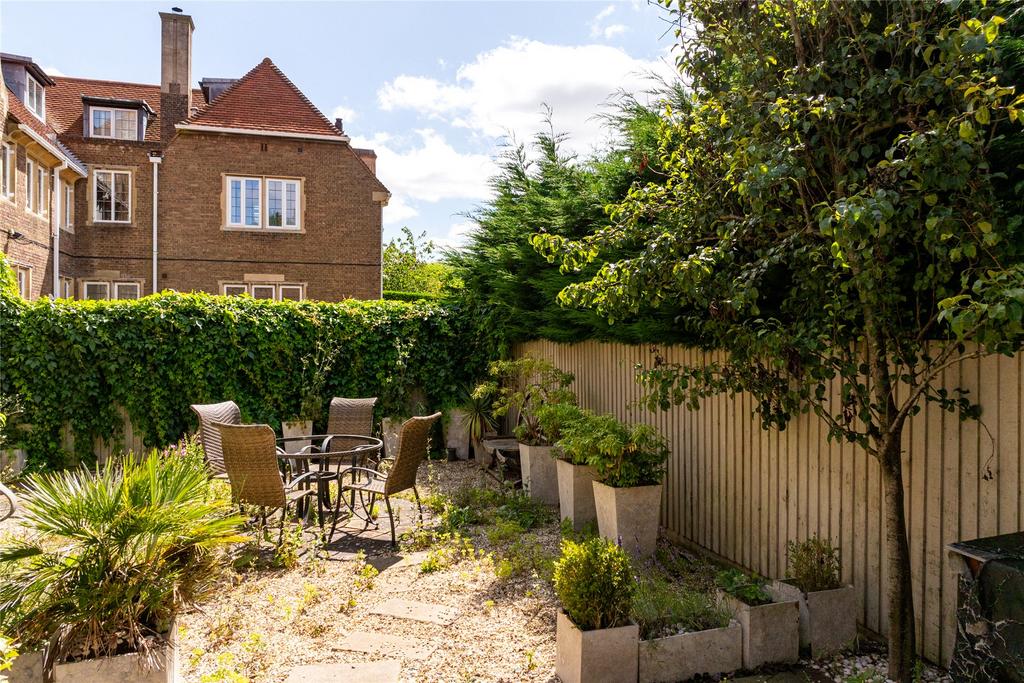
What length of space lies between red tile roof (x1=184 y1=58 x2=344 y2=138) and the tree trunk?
16.6 meters

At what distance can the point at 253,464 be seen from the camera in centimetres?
529

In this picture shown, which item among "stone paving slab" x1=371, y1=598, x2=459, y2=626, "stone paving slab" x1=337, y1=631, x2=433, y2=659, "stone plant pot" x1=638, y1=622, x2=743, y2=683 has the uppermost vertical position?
"stone plant pot" x1=638, y1=622, x2=743, y2=683

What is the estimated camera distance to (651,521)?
5137 millimetres

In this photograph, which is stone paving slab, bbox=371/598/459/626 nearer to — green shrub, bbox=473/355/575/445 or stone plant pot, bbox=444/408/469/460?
green shrub, bbox=473/355/575/445

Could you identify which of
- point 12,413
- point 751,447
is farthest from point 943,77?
point 12,413

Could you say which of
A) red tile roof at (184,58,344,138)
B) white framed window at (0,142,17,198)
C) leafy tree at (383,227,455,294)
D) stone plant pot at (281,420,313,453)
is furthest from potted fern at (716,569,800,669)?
leafy tree at (383,227,455,294)

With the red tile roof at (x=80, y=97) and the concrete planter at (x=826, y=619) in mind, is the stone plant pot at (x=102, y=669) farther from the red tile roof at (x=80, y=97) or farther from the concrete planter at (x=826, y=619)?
the red tile roof at (x=80, y=97)

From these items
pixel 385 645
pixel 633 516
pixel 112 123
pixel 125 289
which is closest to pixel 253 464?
pixel 385 645

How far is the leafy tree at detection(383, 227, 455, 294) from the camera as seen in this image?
105 feet

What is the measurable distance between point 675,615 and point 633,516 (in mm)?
1456

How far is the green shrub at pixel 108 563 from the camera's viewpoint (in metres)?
2.65

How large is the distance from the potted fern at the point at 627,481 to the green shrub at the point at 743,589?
4.04 feet

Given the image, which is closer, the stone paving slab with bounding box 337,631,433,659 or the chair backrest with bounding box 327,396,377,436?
the stone paving slab with bounding box 337,631,433,659

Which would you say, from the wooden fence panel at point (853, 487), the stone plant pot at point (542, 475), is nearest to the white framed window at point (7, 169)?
the stone plant pot at point (542, 475)
